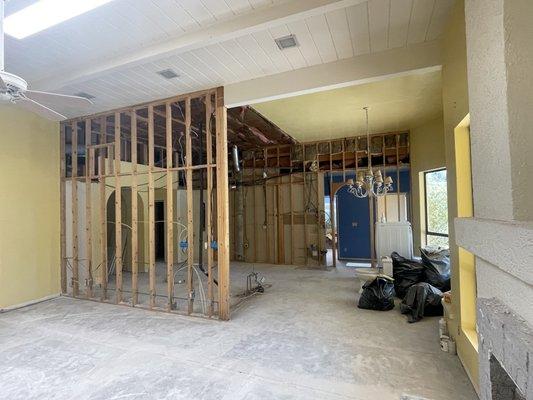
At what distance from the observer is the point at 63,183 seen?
5.37m

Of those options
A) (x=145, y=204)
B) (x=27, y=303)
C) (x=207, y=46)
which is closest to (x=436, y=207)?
(x=207, y=46)

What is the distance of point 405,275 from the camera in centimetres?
483

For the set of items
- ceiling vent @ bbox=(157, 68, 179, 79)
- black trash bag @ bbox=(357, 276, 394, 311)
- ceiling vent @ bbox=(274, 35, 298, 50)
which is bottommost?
black trash bag @ bbox=(357, 276, 394, 311)

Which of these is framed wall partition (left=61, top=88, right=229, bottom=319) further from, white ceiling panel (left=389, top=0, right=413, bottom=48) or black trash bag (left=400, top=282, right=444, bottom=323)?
black trash bag (left=400, top=282, right=444, bottom=323)

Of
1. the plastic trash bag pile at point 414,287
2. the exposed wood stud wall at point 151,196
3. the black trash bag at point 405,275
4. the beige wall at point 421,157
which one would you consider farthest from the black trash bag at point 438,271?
the exposed wood stud wall at point 151,196

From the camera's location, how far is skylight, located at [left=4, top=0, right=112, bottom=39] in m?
2.41

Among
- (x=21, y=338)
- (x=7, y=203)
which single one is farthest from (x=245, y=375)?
(x=7, y=203)

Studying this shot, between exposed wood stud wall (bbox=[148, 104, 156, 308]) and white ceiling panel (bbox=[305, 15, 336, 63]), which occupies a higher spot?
white ceiling panel (bbox=[305, 15, 336, 63])

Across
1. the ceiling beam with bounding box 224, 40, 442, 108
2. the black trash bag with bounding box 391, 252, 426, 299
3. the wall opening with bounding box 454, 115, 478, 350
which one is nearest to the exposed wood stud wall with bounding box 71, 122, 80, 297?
the ceiling beam with bounding box 224, 40, 442, 108

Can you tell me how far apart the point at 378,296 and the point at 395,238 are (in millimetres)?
2645

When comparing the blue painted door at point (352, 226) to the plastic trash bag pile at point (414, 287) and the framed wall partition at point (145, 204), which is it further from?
the framed wall partition at point (145, 204)

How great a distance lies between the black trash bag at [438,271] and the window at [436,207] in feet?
5.33

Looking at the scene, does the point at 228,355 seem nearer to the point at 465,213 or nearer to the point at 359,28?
the point at 465,213

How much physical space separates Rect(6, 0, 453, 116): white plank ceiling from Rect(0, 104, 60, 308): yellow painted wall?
147 centimetres
